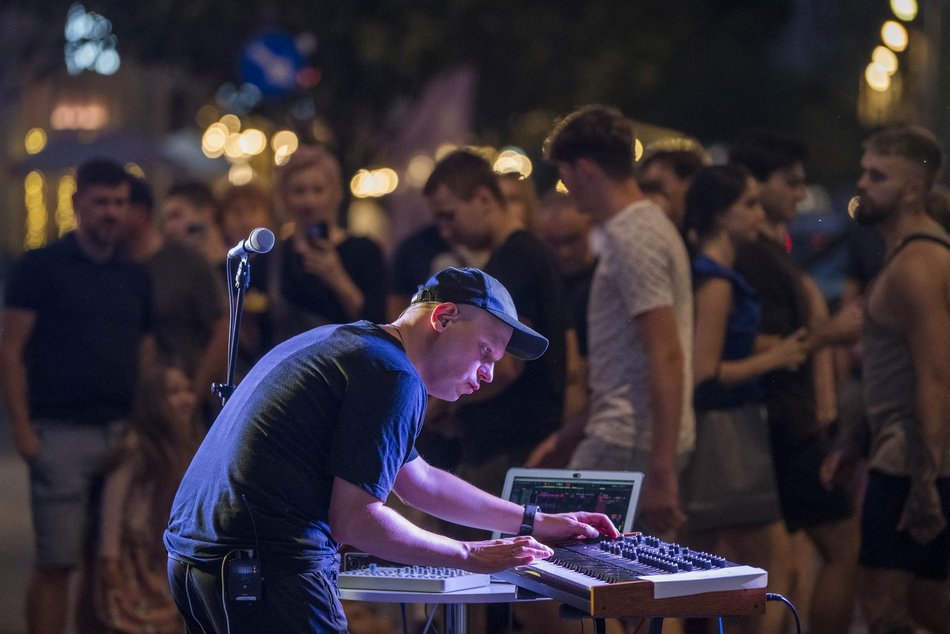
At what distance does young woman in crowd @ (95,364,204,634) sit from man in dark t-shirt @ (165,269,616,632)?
2804 millimetres

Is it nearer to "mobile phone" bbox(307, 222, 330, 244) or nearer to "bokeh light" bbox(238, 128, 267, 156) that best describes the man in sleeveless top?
"mobile phone" bbox(307, 222, 330, 244)

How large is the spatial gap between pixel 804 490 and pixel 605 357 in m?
1.25

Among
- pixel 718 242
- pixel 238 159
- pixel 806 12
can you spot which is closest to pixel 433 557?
pixel 718 242

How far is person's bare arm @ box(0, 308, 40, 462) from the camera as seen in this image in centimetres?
622

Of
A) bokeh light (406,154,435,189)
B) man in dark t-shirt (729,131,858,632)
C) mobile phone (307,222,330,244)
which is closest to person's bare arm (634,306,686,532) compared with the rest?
man in dark t-shirt (729,131,858,632)

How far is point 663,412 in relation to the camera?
511cm

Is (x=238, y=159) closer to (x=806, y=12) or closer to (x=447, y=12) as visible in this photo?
(x=447, y=12)

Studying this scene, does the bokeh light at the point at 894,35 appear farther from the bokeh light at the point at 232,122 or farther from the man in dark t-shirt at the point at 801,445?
the bokeh light at the point at 232,122

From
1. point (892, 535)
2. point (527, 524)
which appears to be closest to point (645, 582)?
point (527, 524)

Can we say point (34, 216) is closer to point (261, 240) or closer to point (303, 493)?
point (261, 240)

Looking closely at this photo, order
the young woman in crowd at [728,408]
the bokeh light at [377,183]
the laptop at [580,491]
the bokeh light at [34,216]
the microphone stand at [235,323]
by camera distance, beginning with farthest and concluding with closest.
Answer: the bokeh light at [377,183], the bokeh light at [34,216], the young woman in crowd at [728,408], the laptop at [580,491], the microphone stand at [235,323]

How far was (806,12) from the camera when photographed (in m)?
39.3

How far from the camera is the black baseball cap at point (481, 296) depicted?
361 cm

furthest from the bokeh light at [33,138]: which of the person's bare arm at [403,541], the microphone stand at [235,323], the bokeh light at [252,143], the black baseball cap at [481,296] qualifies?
the person's bare arm at [403,541]
